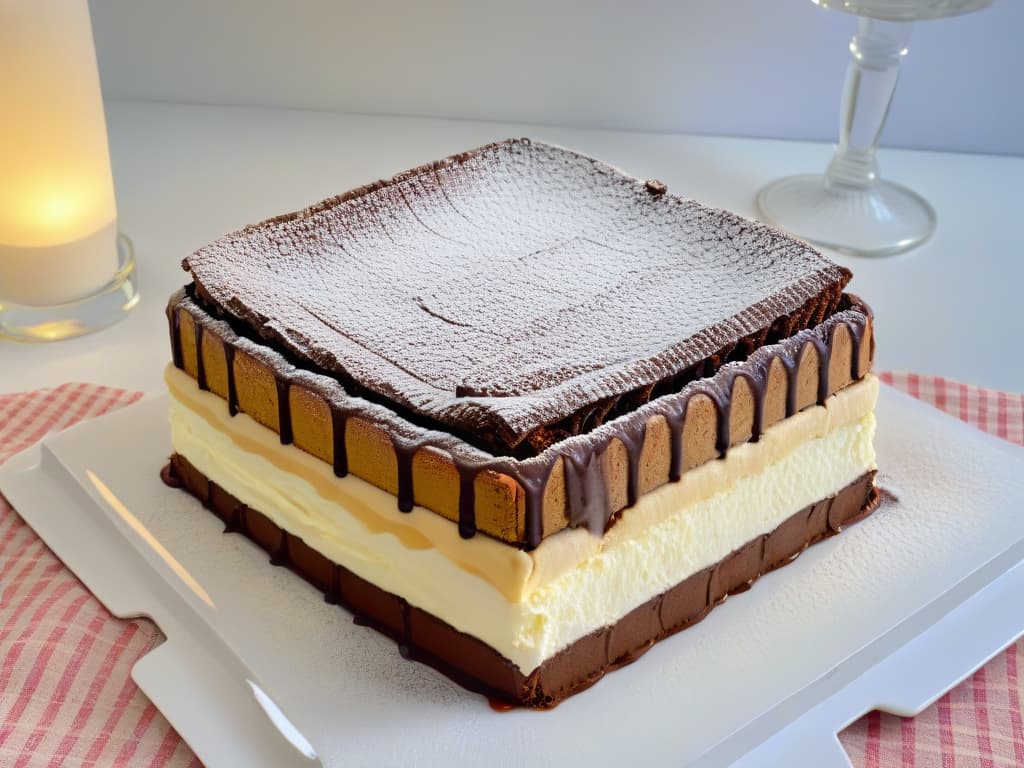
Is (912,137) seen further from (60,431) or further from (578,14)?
(60,431)

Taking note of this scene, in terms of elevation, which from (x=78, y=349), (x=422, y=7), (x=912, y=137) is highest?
(x=422, y=7)

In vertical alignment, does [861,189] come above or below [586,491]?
below

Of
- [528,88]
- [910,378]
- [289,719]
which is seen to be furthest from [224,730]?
[528,88]

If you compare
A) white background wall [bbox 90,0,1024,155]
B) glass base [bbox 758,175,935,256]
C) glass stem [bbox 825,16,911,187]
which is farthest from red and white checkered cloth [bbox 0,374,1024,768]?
white background wall [bbox 90,0,1024,155]

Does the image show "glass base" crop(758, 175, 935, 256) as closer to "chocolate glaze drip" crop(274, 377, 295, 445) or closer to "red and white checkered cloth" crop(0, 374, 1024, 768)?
"red and white checkered cloth" crop(0, 374, 1024, 768)

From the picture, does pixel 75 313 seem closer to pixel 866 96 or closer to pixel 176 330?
pixel 176 330

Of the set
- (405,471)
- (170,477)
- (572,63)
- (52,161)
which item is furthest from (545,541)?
(572,63)
